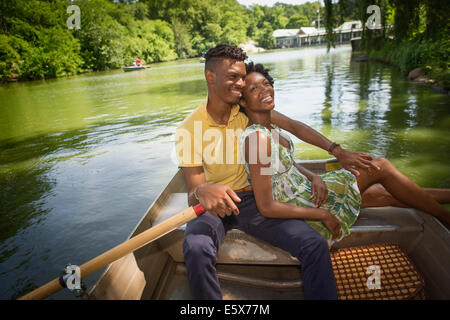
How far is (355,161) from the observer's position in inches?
86.7

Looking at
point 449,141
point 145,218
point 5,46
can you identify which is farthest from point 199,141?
point 5,46

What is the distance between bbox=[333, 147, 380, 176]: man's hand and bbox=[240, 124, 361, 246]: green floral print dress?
106mm

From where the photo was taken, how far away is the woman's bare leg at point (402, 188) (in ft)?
6.56

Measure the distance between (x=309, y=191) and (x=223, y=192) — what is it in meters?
0.77

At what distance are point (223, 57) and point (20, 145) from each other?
7.92 m

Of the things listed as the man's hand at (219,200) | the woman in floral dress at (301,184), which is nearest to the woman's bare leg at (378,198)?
the woman in floral dress at (301,184)

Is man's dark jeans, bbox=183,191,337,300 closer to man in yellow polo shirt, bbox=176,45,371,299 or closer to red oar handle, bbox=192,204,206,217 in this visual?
man in yellow polo shirt, bbox=176,45,371,299

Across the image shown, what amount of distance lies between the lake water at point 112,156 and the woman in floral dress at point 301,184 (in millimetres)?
2155

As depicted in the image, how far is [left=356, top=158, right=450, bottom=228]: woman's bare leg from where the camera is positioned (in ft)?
6.56

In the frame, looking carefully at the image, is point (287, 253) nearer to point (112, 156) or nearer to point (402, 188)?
point (402, 188)

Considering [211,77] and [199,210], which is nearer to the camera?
[199,210]

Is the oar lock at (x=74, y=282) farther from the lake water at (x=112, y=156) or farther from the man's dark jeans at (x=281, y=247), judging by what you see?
the lake water at (x=112, y=156)

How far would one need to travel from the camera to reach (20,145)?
7.68 meters

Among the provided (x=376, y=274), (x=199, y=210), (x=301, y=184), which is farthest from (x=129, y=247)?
(x=376, y=274)
